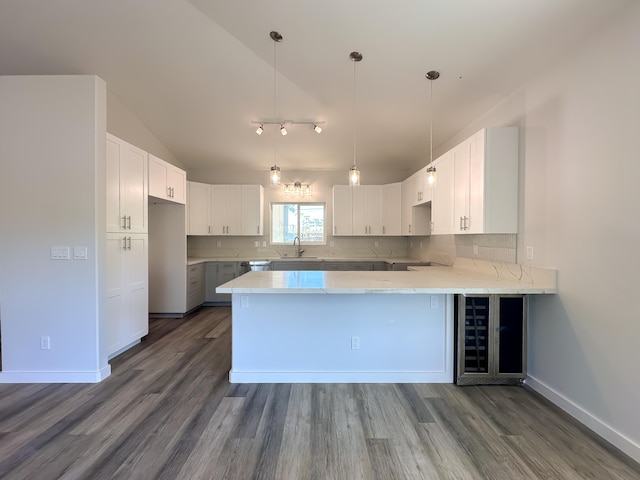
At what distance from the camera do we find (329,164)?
18.2 feet

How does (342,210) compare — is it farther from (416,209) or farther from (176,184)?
(176,184)

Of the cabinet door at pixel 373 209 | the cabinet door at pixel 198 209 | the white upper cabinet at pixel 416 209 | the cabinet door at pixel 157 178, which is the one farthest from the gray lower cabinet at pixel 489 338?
the cabinet door at pixel 198 209

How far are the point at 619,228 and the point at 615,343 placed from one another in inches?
29.2

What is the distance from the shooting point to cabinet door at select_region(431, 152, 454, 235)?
3.23m

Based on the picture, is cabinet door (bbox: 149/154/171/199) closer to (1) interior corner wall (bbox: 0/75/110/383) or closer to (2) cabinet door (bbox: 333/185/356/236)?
(1) interior corner wall (bbox: 0/75/110/383)

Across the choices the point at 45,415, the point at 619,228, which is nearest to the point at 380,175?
the point at 619,228

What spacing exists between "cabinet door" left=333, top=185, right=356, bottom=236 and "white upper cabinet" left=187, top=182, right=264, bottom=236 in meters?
1.43

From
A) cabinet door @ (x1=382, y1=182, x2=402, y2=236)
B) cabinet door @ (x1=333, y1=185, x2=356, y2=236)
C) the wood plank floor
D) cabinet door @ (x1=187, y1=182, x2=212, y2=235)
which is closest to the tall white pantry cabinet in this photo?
the wood plank floor

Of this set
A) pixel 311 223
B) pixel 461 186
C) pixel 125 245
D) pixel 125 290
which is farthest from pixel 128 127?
pixel 461 186

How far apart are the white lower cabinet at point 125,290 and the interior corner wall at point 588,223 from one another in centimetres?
407

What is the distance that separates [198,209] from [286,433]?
446 centimetres

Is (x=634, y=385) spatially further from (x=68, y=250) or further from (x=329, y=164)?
(x=329, y=164)

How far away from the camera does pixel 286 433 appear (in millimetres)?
1945

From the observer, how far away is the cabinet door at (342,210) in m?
5.53
